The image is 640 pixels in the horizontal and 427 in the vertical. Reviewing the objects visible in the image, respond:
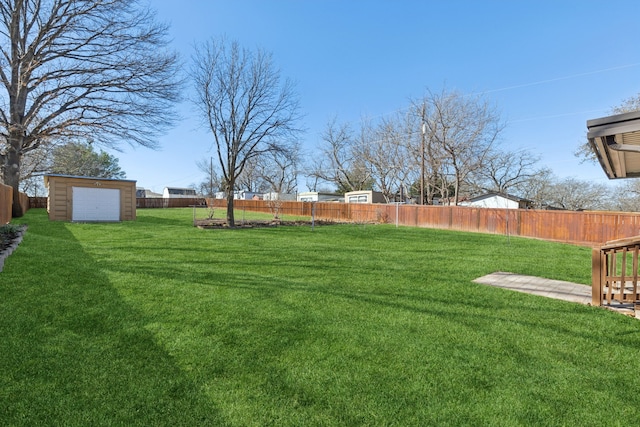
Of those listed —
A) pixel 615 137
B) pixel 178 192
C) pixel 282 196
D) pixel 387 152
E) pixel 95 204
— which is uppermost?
pixel 387 152

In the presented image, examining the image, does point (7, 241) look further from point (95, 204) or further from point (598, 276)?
point (598, 276)

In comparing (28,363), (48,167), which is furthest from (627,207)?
(48,167)

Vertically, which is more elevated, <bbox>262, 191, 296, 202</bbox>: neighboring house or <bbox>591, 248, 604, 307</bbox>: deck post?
<bbox>262, 191, 296, 202</bbox>: neighboring house

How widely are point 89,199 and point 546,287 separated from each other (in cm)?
1729

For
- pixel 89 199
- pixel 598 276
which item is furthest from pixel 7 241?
pixel 598 276

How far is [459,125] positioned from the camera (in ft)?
75.8

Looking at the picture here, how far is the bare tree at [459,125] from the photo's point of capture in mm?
22969

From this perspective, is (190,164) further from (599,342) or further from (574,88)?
(599,342)

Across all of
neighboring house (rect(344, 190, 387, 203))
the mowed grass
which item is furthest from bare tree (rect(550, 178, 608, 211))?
the mowed grass

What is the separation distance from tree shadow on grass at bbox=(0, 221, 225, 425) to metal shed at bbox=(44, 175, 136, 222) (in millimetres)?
12706

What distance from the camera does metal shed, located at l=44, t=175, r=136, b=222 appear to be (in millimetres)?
14023

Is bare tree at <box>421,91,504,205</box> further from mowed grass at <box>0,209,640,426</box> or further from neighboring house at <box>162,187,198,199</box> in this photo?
neighboring house at <box>162,187,198,199</box>

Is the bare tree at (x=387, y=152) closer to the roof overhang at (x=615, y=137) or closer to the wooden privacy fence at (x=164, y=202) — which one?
the wooden privacy fence at (x=164, y=202)

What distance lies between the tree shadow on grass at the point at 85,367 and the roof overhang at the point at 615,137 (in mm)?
3972
